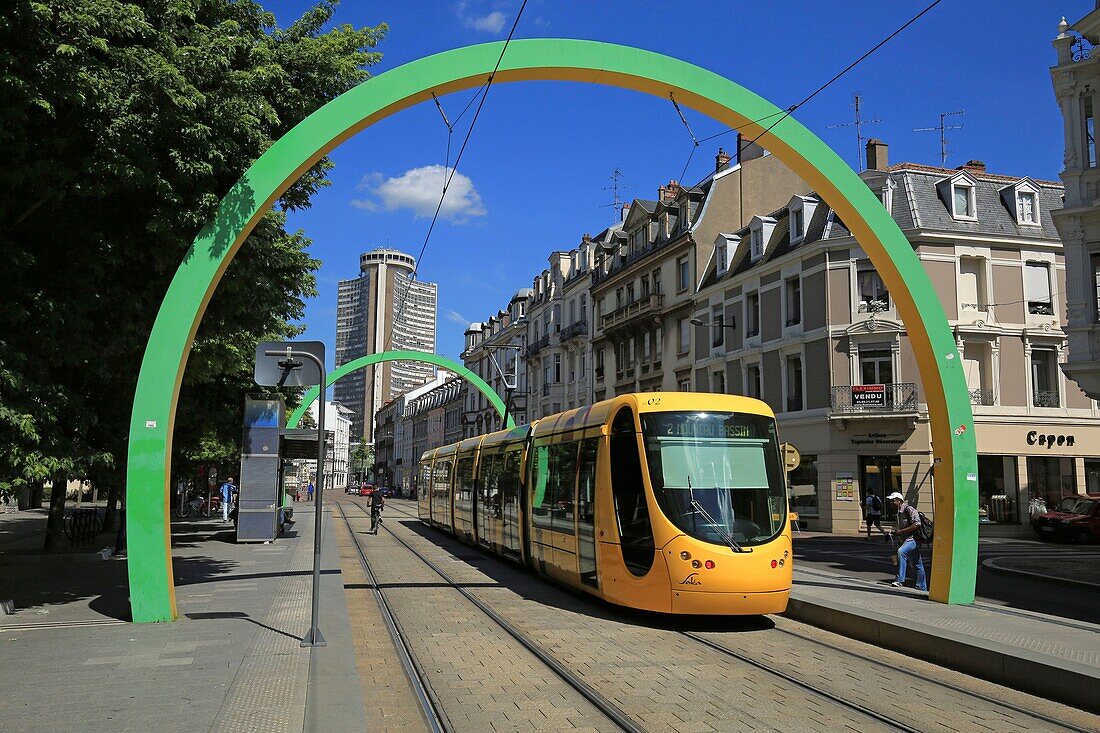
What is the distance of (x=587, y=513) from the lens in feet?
41.8

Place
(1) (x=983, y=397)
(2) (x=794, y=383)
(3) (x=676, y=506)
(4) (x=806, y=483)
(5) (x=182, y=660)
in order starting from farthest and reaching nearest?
(2) (x=794, y=383) → (4) (x=806, y=483) → (1) (x=983, y=397) → (3) (x=676, y=506) → (5) (x=182, y=660)

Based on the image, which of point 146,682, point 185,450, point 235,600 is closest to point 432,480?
point 185,450

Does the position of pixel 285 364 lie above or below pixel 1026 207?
below

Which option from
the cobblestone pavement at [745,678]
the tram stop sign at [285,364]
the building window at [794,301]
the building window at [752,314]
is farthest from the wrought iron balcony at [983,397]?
the tram stop sign at [285,364]

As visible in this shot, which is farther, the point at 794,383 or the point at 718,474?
the point at 794,383

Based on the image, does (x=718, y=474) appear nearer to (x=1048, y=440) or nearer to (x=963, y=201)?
(x=1048, y=440)

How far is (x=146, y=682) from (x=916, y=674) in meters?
6.90

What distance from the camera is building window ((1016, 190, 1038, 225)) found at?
34.7m

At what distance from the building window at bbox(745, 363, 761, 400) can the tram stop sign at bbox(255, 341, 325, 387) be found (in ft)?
96.0

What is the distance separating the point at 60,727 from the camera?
615 centimetres

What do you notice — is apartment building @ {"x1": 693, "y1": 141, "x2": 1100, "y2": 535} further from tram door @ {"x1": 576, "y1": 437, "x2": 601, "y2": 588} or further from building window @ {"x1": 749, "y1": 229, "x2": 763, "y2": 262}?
tram door @ {"x1": 576, "y1": 437, "x2": 601, "y2": 588}

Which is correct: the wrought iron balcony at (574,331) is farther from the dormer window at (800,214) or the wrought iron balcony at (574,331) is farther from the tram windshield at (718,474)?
the tram windshield at (718,474)

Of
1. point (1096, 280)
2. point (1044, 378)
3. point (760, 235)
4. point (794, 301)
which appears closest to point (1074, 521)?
point (1044, 378)

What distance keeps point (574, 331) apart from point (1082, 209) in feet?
121
